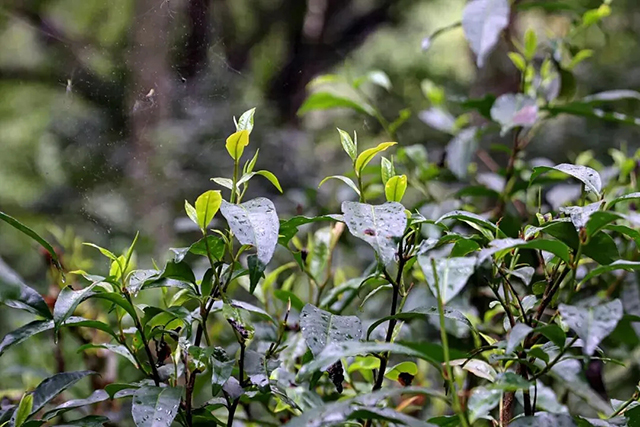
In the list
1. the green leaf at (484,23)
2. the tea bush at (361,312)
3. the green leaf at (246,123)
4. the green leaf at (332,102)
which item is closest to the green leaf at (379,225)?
the tea bush at (361,312)

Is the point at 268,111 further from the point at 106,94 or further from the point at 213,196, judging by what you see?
the point at 213,196

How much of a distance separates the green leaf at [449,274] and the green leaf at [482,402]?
0.22ft

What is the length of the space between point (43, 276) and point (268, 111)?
710 mm

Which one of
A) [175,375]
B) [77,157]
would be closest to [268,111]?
[77,157]

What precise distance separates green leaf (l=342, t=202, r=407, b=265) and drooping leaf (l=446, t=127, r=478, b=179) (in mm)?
480

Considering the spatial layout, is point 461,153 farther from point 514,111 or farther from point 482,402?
point 482,402

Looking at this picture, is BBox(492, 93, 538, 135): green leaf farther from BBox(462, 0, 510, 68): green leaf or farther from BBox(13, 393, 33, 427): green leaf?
BBox(13, 393, 33, 427): green leaf

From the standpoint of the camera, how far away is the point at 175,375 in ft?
1.56

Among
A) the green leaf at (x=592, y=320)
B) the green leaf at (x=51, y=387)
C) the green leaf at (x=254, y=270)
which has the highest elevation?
the green leaf at (x=254, y=270)

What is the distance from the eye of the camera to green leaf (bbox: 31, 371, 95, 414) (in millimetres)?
467

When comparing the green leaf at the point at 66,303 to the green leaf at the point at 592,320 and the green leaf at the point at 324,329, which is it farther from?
the green leaf at the point at 592,320

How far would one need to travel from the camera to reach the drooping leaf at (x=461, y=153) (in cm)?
88

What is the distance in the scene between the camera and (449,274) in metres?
0.35

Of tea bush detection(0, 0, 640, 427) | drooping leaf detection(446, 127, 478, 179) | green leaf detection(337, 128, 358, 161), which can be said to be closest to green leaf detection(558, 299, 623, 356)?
tea bush detection(0, 0, 640, 427)
